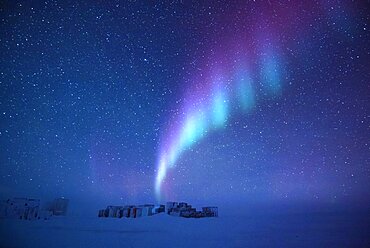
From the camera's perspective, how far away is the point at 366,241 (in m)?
10.6

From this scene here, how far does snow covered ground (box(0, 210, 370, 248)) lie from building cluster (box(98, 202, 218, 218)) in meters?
0.30

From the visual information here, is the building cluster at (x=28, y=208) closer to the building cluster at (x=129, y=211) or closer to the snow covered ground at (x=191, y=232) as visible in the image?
the snow covered ground at (x=191, y=232)

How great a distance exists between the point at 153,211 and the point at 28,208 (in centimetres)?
596

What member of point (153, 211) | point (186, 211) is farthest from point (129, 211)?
point (186, 211)

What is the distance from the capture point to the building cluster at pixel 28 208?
12.3m

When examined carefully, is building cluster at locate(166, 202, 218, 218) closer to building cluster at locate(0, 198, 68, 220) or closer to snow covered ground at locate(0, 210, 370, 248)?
snow covered ground at locate(0, 210, 370, 248)

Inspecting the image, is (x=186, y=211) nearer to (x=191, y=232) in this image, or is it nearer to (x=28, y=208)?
(x=191, y=232)

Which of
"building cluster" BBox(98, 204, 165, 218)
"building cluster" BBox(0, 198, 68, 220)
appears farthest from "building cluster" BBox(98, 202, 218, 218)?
"building cluster" BBox(0, 198, 68, 220)

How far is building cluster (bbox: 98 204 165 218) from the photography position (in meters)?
14.0

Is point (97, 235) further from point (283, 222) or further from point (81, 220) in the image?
point (283, 222)

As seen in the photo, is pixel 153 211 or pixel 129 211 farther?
pixel 153 211

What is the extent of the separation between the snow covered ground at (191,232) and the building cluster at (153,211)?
301 millimetres

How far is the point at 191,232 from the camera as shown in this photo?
11805 mm

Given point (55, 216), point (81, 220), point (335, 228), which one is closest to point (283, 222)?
point (335, 228)
